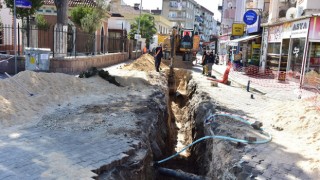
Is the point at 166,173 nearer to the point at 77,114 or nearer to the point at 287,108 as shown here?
the point at 77,114

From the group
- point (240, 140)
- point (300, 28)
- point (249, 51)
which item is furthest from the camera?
point (249, 51)

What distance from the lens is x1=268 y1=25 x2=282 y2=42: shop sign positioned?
865 inches

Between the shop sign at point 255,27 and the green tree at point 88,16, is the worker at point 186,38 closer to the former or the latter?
the shop sign at point 255,27

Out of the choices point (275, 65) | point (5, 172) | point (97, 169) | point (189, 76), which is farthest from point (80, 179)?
point (275, 65)

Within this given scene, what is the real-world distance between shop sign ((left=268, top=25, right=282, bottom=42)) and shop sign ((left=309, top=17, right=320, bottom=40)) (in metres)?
5.11

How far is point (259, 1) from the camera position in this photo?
28562 mm

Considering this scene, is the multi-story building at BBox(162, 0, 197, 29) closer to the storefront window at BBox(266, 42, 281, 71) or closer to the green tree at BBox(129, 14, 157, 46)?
the green tree at BBox(129, 14, 157, 46)

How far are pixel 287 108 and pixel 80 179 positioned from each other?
6.81 metres

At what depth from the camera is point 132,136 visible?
6.70 metres

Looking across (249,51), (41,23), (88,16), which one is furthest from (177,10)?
(41,23)

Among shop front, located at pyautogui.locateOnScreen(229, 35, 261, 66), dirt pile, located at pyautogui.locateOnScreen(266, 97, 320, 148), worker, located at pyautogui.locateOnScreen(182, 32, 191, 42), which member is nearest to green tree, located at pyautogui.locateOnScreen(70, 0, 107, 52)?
worker, located at pyautogui.locateOnScreen(182, 32, 191, 42)

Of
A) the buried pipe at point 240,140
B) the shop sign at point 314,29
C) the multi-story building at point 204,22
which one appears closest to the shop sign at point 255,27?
the shop sign at point 314,29

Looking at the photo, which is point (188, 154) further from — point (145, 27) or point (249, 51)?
point (145, 27)

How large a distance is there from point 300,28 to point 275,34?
15.5 feet
